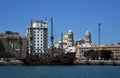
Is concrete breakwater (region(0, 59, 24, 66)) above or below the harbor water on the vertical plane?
above

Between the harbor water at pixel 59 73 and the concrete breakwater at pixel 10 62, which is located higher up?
the concrete breakwater at pixel 10 62

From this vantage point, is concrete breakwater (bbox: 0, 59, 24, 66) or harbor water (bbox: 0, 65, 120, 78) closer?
harbor water (bbox: 0, 65, 120, 78)

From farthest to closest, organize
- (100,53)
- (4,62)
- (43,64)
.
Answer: (100,53)
(4,62)
(43,64)

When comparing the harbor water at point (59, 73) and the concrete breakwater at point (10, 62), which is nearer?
the harbor water at point (59, 73)

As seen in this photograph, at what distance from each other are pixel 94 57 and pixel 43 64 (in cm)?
6272

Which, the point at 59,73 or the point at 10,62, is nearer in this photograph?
the point at 59,73

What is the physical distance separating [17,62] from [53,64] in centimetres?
2445

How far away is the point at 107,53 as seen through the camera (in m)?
197

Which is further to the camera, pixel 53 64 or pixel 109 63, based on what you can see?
pixel 109 63

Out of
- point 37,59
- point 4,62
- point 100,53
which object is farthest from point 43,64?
point 100,53

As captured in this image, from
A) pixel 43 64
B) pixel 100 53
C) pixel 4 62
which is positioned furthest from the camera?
pixel 100 53

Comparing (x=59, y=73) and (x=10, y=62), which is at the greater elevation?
(x=10, y=62)

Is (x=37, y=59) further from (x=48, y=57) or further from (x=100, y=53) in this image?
(x=100, y=53)

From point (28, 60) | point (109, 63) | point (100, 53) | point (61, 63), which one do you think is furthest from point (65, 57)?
point (100, 53)
